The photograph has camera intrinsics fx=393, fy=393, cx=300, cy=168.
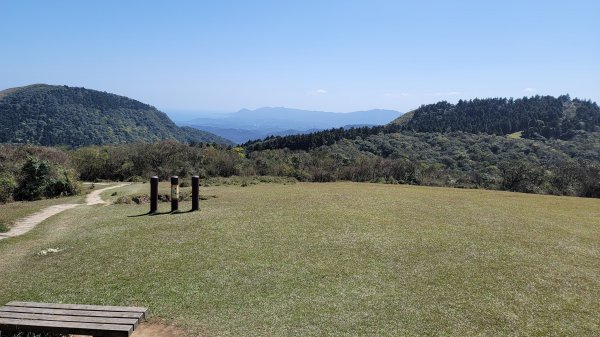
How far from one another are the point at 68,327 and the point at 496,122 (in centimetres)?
11399

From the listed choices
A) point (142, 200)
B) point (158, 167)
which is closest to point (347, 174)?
point (158, 167)

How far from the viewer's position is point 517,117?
107312 millimetres

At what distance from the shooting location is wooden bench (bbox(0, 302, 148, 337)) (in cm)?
604

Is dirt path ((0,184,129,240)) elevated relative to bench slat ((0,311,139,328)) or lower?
lower

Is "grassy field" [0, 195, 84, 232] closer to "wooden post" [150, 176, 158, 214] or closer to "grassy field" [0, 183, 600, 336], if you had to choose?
"grassy field" [0, 183, 600, 336]

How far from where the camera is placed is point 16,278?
9.58 meters

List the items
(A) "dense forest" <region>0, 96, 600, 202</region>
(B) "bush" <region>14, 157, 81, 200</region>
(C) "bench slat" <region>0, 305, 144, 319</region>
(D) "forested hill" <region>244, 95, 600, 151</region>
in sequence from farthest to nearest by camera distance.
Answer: (D) "forested hill" <region>244, 95, 600, 151</region>, (A) "dense forest" <region>0, 96, 600, 202</region>, (B) "bush" <region>14, 157, 81, 200</region>, (C) "bench slat" <region>0, 305, 144, 319</region>

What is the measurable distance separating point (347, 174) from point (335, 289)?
34.4 meters

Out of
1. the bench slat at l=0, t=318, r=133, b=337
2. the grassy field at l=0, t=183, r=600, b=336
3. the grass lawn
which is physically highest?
the bench slat at l=0, t=318, r=133, b=337

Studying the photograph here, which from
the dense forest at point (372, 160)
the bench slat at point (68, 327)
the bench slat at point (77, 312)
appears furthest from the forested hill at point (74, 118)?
the bench slat at point (68, 327)

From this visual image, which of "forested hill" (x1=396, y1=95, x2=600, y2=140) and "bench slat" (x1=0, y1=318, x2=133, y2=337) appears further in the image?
"forested hill" (x1=396, y1=95, x2=600, y2=140)

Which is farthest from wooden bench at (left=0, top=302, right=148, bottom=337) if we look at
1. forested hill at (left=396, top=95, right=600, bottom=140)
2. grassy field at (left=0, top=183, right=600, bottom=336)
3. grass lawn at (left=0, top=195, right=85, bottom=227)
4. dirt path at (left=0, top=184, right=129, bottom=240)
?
forested hill at (left=396, top=95, right=600, bottom=140)

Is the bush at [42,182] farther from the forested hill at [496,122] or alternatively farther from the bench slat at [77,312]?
the forested hill at [496,122]

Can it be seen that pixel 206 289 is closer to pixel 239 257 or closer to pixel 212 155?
pixel 239 257
